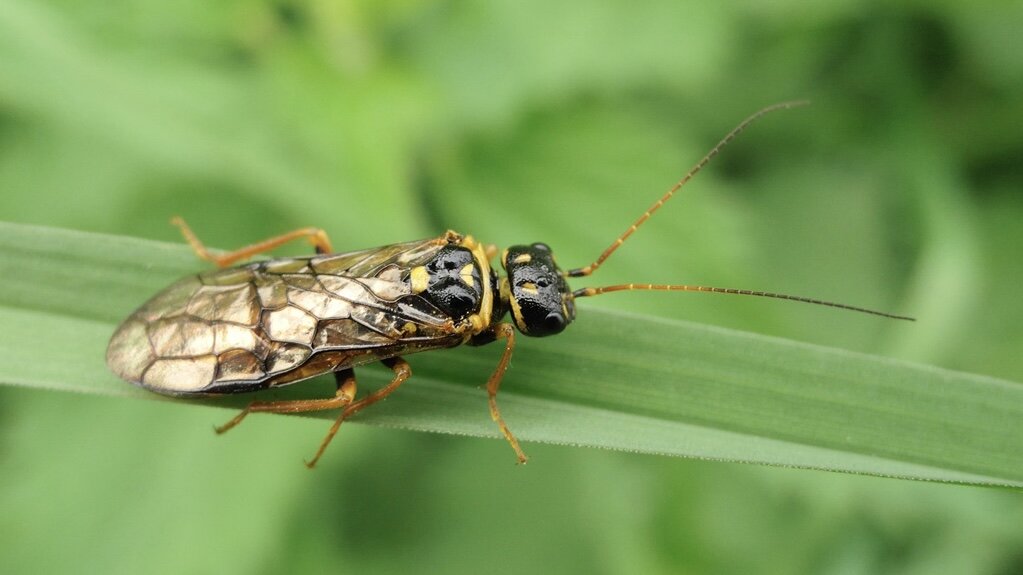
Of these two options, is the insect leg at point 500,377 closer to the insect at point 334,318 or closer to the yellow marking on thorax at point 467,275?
the insect at point 334,318

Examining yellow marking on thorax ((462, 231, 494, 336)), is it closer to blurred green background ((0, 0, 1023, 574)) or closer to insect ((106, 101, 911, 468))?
insect ((106, 101, 911, 468))

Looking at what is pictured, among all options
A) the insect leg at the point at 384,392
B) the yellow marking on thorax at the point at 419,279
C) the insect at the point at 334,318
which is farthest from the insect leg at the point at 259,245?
the insect leg at the point at 384,392

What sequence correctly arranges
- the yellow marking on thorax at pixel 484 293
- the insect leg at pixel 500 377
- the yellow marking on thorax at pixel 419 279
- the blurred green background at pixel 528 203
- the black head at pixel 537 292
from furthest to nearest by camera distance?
the blurred green background at pixel 528 203, the yellow marking on thorax at pixel 419 279, the yellow marking on thorax at pixel 484 293, the black head at pixel 537 292, the insect leg at pixel 500 377

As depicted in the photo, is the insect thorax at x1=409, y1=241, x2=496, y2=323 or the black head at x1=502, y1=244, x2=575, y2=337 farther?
the insect thorax at x1=409, y1=241, x2=496, y2=323

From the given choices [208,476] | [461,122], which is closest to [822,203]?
[461,122]

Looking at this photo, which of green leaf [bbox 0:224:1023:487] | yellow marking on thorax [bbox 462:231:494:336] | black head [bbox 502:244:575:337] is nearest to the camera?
green leaf [bbox 0:224:1023:487]

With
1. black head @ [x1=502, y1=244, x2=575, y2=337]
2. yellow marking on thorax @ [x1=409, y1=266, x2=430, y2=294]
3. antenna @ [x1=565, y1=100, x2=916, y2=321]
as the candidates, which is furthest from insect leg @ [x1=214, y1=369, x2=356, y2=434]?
antenna @ [x1=565, y1=100, x2=916, y2=321]

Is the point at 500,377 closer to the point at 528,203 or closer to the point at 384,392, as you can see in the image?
the point at 384,392
